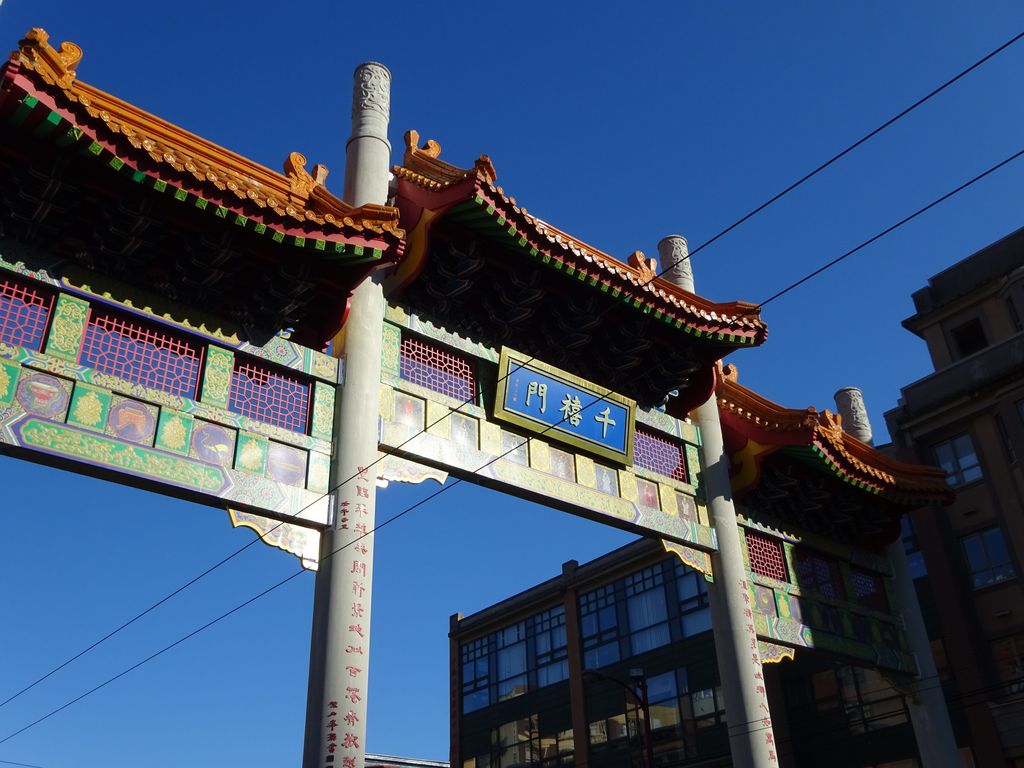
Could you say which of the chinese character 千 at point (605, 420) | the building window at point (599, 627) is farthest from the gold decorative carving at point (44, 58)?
the building window at point (599, 627)

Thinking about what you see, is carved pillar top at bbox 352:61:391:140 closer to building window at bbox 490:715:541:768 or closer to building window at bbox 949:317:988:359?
building window at bbox 949:317:988:359

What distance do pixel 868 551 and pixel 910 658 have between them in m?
2.08

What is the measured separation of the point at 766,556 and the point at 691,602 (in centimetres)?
1220

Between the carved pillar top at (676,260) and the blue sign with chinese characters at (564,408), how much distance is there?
3.35m

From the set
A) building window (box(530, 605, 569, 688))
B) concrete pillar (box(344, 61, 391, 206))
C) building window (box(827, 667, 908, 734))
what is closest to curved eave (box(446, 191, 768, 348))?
concrete pillar (box(344, 61, 391, 206))

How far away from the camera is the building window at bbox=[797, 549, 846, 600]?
56.6ft

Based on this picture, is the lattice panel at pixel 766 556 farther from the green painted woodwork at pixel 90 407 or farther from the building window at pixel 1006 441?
the green painted woodwork at pixel 90 407

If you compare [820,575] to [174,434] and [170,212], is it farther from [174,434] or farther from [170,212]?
[170,212]

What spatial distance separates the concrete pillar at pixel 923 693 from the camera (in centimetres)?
1683

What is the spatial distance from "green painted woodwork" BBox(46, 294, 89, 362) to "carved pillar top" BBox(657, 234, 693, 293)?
32.9 feet

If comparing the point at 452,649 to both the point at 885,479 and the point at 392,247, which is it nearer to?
the point at 885,479

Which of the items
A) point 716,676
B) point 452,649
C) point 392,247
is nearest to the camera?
point 392,247

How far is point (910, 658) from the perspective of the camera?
699 inches

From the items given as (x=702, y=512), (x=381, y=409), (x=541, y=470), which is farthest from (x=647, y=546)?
(x=381, y=409)
